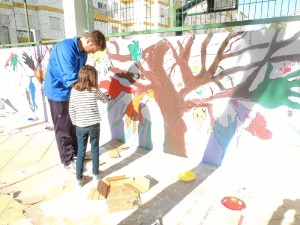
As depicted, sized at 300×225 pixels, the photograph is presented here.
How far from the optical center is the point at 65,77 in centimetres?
271

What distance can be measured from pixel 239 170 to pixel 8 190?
2.74 m

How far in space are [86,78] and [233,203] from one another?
1.93 meters

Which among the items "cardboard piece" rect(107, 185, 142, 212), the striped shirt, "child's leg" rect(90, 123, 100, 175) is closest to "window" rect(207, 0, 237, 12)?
the striped shirt

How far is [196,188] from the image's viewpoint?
8.97 ft

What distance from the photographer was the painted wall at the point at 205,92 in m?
2.67

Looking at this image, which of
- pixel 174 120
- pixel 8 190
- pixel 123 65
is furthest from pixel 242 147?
pixel 8 190

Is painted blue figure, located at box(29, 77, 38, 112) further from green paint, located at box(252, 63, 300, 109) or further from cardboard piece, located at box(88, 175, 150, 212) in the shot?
green paint, located at box(252, 63, 300, 109)

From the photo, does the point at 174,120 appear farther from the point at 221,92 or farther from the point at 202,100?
the point at 221,92

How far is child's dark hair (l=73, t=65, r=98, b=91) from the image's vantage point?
8.27 feet

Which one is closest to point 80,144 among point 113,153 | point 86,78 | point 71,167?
point 71,167

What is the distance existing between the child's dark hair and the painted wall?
3.84ft

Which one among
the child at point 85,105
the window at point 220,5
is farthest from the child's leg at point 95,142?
the window at point 220,5

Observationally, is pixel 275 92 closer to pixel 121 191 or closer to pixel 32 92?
pixel 121 191

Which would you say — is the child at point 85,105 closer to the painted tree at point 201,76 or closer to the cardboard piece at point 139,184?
the cardboard piece at point 139,184
